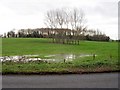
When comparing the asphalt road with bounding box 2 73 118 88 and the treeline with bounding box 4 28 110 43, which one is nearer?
the asphalt road with bounding box 2 73 118 88

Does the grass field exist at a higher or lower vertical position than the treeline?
lower

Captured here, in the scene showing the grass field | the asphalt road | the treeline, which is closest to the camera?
the asphalt road

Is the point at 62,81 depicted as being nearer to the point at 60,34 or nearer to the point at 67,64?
the point at 67,64

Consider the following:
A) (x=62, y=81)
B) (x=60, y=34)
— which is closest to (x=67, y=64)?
(x=62, y=81)

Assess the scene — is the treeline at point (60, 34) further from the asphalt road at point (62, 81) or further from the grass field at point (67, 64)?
the asphalt road at point (62, 81)

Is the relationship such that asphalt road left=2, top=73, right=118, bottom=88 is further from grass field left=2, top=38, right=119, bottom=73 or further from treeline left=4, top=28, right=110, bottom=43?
treeline left=4, top=28, right=110, bottom=43

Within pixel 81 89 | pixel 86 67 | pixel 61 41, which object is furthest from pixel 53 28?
pixel 81 89

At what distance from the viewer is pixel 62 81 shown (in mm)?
10891

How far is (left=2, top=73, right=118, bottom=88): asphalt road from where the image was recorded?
32.9ft

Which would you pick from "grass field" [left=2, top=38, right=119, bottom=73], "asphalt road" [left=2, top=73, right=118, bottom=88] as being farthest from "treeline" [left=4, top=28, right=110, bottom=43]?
"asphalt road" [left=2, top=73, right=118, bottom=88]

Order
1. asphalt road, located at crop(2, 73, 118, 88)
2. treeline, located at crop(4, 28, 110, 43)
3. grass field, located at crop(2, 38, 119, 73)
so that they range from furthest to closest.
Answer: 1. treeline, located at crop(4, 28, 110, 43)
2. grass field, located at crop(2, 38, 119, 73)
3. asphalt road, located at crop(2, 73, 118, 88)

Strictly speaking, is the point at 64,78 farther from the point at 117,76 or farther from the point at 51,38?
the point at 51,38

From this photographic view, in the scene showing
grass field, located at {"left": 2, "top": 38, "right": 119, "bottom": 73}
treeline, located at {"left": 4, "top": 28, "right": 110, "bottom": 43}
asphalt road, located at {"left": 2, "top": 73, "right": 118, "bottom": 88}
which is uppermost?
treeline, located at {"left": 4, "top": 28, "right": 110, "bottom": 43}

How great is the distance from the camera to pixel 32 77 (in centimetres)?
1189
